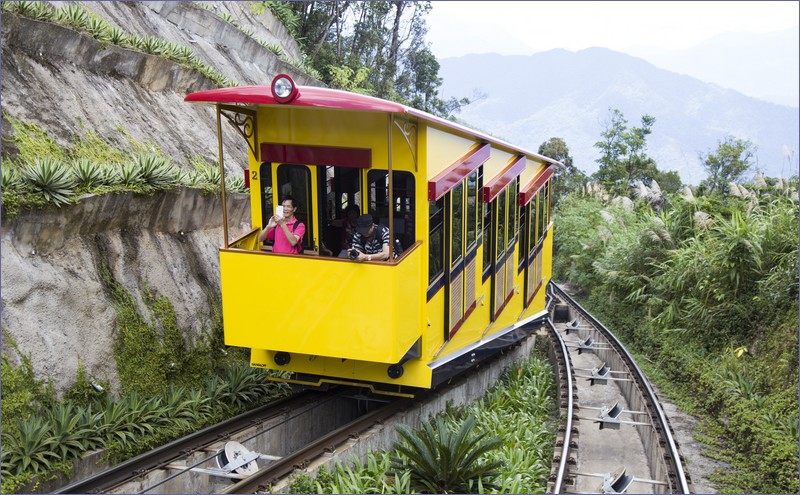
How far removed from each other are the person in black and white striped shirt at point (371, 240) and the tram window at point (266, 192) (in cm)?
138

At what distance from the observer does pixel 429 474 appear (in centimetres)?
754

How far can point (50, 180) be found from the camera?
8.41 m

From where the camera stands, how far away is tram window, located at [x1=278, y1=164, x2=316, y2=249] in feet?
29.7

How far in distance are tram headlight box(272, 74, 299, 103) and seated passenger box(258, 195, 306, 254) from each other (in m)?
1.46

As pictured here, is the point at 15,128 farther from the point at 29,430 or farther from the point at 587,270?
the point at 587,270

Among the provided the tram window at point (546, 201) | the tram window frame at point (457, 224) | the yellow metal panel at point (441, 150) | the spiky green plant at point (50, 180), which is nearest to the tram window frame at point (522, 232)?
the tram window at point (546, 201)

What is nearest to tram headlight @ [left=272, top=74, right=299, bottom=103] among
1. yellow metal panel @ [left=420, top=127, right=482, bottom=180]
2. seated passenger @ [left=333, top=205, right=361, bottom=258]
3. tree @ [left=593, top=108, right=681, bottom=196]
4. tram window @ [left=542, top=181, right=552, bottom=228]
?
yellow metal panel @ [left=420, top=127, right=482, bottom=180]

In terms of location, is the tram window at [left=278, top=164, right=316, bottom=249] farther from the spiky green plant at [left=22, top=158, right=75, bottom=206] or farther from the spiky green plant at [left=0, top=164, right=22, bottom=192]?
the spiky green plant at [left=0, top=164, right=22, bottom=192]

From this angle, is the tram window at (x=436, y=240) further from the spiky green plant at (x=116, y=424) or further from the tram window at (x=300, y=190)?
the spiky green plant at (x=116, y=424)

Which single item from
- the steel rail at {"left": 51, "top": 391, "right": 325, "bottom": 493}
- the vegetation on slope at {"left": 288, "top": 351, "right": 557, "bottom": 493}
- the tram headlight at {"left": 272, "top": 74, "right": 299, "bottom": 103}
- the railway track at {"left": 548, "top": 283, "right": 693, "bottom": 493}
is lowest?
the railway track at {"left": 548, "top": 283, "right": 693, "bottom": 493}

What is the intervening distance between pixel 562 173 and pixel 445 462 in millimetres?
33579

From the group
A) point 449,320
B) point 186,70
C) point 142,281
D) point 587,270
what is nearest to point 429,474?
point 449,320

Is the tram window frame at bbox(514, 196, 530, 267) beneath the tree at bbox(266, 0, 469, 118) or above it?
beneath

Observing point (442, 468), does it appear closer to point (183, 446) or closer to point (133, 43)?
point (183, 446)
